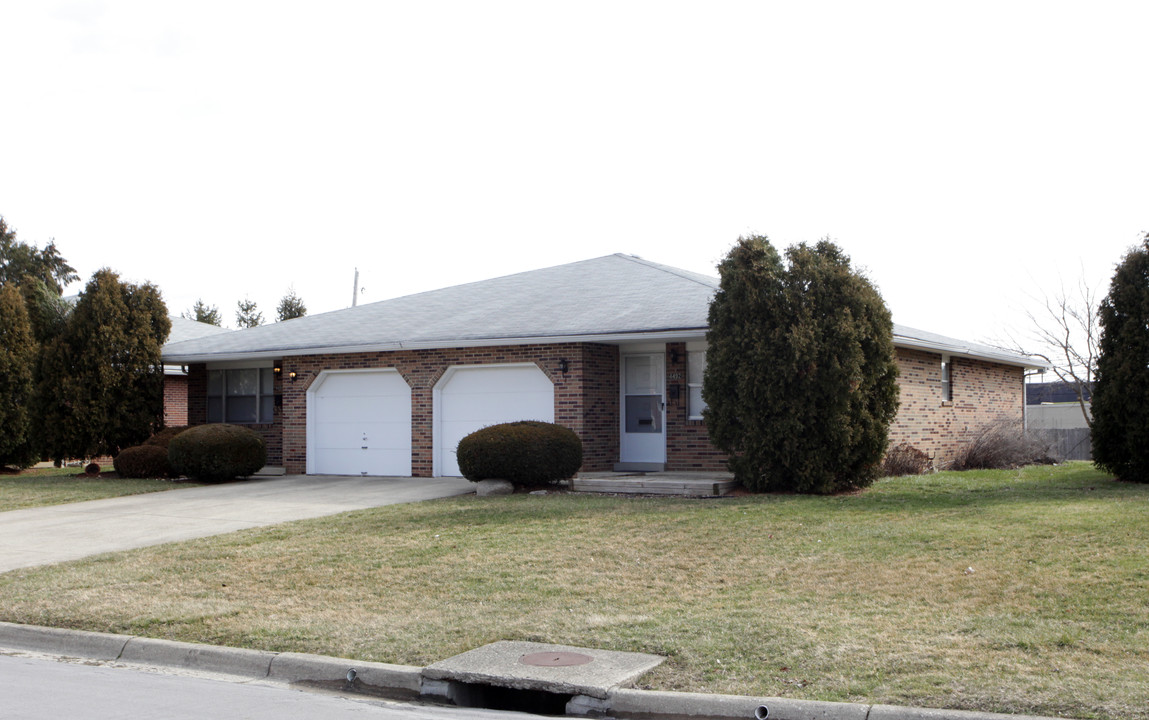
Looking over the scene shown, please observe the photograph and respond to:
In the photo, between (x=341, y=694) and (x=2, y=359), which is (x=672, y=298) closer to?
(x=341, y=694)

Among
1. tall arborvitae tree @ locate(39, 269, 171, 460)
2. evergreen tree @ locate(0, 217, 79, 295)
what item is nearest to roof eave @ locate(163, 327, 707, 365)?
tall arborvitae tree @ locate(39, 269, 171, 460)

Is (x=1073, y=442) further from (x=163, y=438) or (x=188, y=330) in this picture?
(x=188, y=330)

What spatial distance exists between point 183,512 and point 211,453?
477cm

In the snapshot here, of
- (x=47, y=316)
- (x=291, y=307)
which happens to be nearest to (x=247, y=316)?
(x=291, y=307)

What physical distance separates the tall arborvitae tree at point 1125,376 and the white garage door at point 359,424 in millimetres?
12800

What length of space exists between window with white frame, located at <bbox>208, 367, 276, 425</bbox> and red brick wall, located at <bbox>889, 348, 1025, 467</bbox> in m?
14.2

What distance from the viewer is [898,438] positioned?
20.2 meters

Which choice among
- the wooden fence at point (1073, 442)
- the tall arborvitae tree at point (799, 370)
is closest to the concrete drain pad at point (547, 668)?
the tall arborvitae tree at point (799, 370)

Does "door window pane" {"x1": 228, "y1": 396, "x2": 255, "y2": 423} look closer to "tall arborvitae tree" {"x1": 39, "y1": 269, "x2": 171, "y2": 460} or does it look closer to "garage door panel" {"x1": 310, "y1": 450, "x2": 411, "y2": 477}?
"tall arborvitae tree" {"x1": 39, "y1": 269, "x2": 171, "y2": 460}

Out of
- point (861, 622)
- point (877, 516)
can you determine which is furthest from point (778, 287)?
point (861, 622)

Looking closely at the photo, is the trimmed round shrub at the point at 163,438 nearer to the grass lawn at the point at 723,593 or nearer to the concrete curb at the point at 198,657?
the grass lawn at the point at 723,593

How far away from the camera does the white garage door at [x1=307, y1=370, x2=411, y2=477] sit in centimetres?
2128

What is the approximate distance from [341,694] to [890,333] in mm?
11637

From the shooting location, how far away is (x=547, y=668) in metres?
6.94
